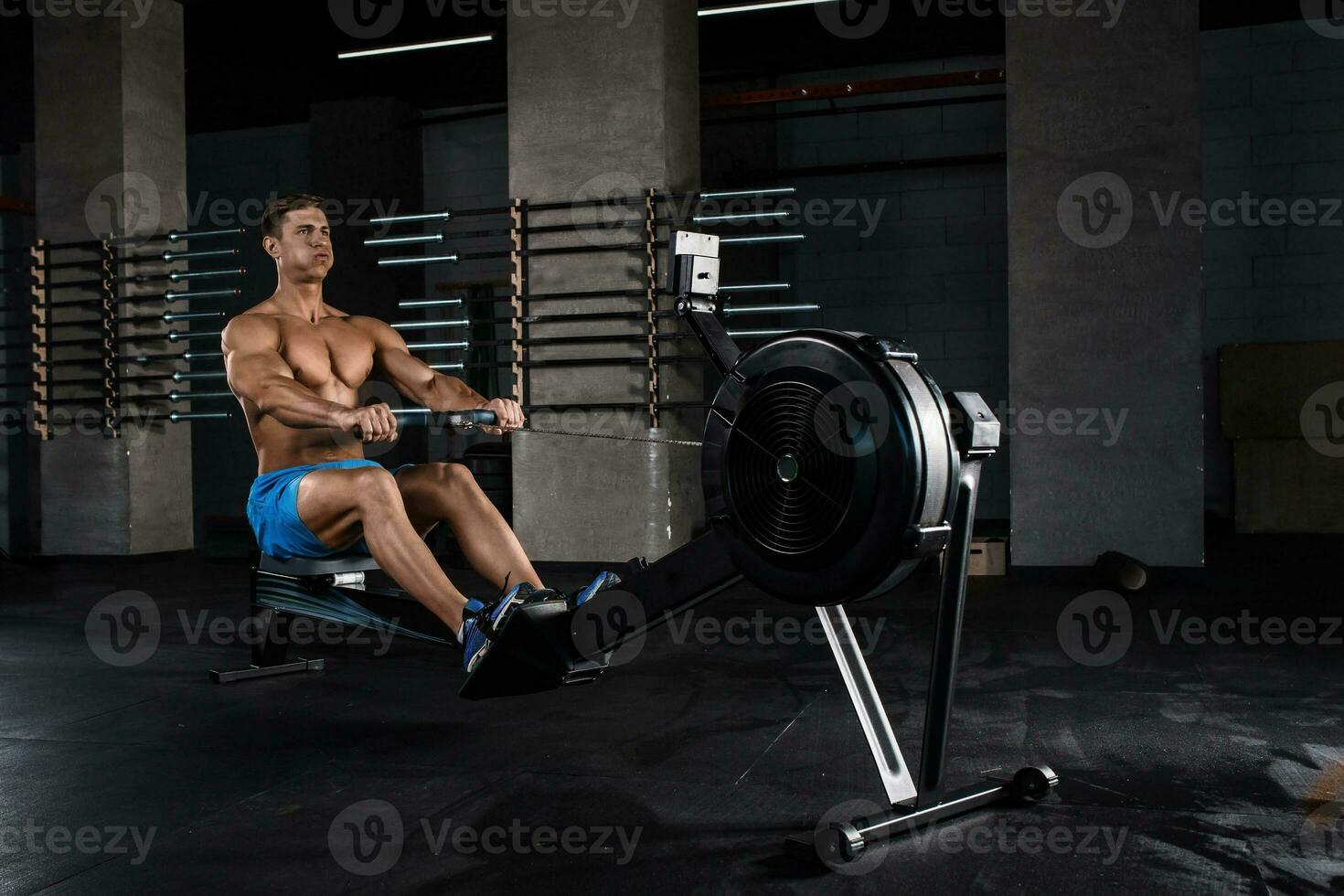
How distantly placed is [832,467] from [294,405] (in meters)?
1.54

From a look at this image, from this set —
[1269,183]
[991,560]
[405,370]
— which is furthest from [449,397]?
[1269,183]

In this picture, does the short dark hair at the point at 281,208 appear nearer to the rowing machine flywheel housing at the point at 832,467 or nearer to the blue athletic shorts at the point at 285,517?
the blue athletic shorts at the point at 285,517

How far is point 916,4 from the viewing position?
24.9 ft

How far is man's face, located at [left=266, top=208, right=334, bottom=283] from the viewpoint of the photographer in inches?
123

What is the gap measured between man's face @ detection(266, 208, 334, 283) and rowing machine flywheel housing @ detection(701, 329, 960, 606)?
5.49 ft

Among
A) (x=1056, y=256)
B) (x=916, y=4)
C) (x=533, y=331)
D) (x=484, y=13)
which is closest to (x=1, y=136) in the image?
(x=484, y=13)

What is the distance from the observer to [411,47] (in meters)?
7.97

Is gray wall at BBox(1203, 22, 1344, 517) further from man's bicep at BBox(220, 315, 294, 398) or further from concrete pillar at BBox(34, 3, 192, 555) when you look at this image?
concrete pillar at BBox(34, 3, 192, 555)

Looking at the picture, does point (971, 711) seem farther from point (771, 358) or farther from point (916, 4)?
point (916, 4)

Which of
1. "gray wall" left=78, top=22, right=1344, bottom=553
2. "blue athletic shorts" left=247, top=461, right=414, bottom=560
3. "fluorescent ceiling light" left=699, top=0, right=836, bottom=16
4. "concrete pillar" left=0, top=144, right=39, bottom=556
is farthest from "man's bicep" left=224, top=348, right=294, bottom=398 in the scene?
"concrete pillar" left=0, top=144, right=39, bottom=556

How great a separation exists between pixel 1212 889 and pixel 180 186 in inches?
287

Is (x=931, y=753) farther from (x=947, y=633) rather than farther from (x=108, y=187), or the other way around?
(x=108, y=187)

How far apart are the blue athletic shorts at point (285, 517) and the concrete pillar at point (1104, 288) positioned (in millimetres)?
3371

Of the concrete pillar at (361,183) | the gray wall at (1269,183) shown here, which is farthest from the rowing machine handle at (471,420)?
the concrete pillar at (361,183)
